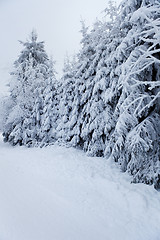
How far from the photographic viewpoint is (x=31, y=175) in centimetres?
770

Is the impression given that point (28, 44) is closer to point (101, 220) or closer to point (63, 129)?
point (63, 129)

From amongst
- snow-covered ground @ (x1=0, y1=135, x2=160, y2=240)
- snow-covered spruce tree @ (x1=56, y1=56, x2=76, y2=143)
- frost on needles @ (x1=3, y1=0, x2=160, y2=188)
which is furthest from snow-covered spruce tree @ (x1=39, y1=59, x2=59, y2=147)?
snow-covered ground @ (x1=0, y1=135, x2=160, y2=240)

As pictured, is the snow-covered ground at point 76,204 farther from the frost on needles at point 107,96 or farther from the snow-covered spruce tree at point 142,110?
the frost on needles at point 107,96

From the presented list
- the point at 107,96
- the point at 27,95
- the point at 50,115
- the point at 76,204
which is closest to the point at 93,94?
the point at 107,96

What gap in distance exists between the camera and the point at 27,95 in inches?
673

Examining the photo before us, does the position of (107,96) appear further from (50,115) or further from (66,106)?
(50,115)

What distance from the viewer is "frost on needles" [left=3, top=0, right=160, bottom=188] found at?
20.0ft

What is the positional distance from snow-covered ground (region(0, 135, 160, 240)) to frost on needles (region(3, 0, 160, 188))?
0.98 m

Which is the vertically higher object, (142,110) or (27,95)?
(27,95)

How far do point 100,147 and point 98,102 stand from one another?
250 centimetres

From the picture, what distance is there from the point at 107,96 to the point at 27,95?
1055 centimetres

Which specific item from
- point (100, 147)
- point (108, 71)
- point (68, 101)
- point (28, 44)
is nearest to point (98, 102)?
point (108, 71)

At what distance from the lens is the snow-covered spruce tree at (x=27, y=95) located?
15633mm

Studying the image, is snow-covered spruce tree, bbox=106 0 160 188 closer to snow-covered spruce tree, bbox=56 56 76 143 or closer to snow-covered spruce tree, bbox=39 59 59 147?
snow-covered spruce tree, bbox=56 56 76 143
